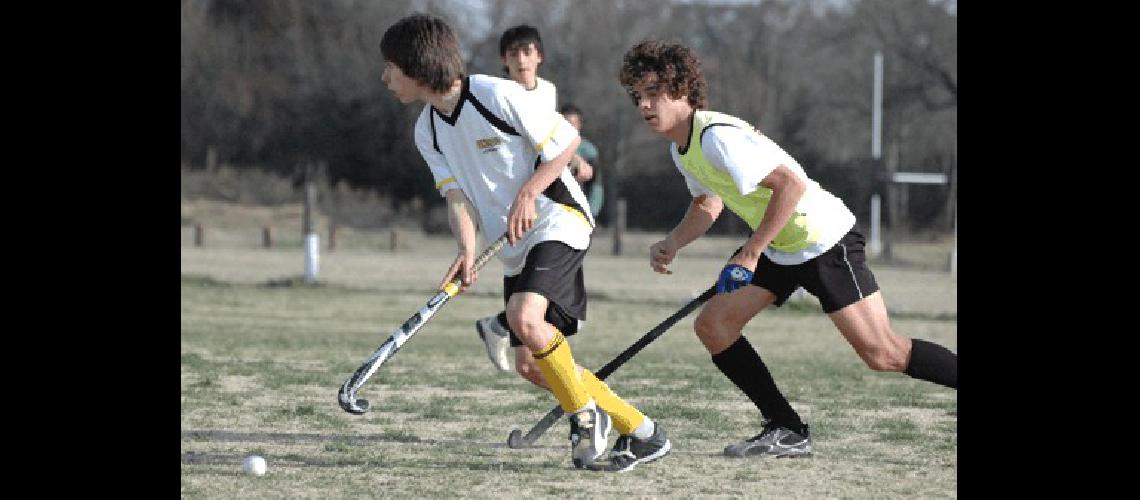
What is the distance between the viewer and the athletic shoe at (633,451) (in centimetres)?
588

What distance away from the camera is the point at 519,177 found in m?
5.93

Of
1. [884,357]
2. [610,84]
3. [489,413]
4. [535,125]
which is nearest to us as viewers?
[535,125]

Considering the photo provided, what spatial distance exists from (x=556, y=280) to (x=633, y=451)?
0.72 metres

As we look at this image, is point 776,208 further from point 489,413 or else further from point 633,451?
point 489,413

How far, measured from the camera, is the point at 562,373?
5.80 meters

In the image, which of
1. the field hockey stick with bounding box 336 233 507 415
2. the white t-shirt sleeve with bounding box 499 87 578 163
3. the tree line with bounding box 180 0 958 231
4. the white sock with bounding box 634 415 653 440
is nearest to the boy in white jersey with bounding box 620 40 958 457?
the white t-shirt sleeve with bounding box 499 87 578 163

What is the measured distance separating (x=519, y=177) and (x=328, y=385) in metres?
2.94

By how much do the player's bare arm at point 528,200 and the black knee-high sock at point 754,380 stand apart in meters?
1.09

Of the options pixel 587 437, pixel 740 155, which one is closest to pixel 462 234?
pixel 587 437

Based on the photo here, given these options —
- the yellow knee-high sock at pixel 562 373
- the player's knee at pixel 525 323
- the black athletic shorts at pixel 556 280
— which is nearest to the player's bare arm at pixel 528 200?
the black athletic shorts at pixel 556 280

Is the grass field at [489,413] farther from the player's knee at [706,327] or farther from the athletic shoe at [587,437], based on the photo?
the player's knee at [706,327]

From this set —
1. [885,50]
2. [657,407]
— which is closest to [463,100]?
[657,407]

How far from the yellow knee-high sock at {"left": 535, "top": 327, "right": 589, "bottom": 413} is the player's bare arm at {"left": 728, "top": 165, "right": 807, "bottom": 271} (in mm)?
737
